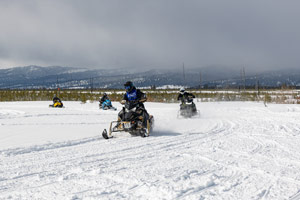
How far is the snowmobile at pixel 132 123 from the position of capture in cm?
840

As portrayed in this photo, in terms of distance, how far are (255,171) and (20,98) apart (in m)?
39.8

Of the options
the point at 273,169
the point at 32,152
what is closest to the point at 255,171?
the point at 273,169

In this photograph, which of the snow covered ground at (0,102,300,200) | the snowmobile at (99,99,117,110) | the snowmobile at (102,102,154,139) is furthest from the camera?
the snowmobile at (99,99,117,110)

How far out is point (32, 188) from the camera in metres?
3.77

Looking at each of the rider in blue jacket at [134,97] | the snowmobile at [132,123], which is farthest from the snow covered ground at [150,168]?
the rider in blue jacket at [134,97]

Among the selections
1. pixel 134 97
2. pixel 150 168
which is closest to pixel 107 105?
pixel 134 97

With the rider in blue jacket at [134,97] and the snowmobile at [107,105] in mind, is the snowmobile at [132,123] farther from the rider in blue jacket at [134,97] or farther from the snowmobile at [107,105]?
the snowmobile at [107,105]

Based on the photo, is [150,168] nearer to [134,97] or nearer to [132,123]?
[132,123]

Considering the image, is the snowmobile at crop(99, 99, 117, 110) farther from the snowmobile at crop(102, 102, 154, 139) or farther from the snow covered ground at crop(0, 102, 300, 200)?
the snow covered ground at crop(0, 102, 300, 200)

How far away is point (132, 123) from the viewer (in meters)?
8.49

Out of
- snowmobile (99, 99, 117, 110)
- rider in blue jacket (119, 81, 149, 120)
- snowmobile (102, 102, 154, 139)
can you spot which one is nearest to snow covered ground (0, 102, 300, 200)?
snowmobile (102, 102, 154, 139)

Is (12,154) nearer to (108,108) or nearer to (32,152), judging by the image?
(32,152)

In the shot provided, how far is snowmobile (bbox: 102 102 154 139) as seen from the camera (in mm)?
8398

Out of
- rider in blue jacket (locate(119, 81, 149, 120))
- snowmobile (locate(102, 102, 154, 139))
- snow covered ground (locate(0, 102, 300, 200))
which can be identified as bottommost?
snow covered ground (locate(0, 102, 300, 200))
